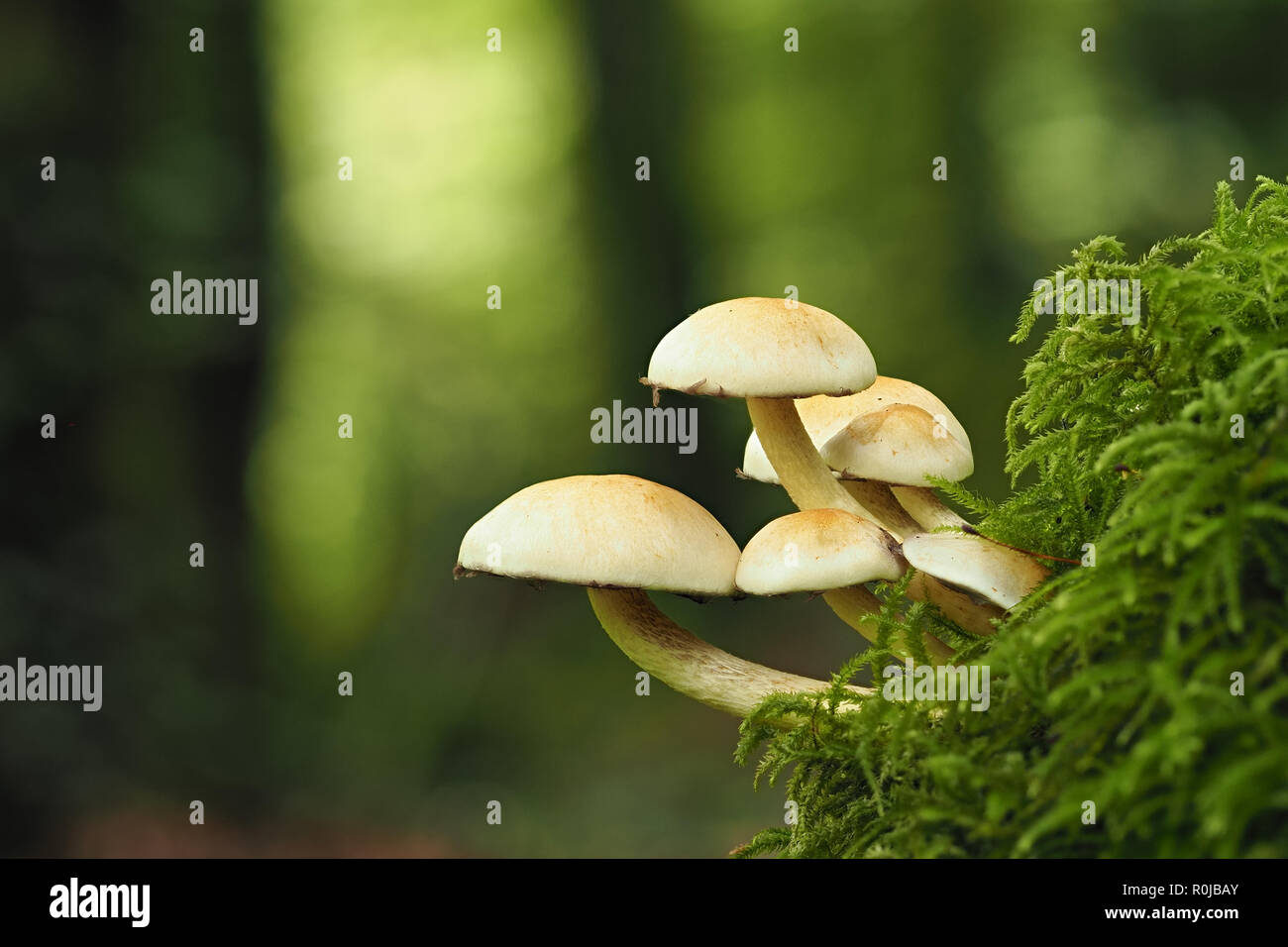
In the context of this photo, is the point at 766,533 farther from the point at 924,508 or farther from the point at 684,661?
the point at 924,508

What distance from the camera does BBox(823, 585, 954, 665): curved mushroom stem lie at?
50.8 inches

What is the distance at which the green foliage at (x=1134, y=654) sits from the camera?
2.31ft

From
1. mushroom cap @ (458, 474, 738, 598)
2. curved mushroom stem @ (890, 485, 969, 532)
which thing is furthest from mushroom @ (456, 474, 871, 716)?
curved mushroom stem @ (890, 485, 969, 532)

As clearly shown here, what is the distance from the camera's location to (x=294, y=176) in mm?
4223

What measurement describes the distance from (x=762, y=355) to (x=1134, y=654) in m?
0.56

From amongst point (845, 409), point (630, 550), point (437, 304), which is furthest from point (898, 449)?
point (437, 304)

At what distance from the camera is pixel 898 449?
1313mm

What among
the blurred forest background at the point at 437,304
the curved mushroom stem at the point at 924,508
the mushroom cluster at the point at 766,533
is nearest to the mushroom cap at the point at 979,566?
the mushroom cluster at the point at 766,533

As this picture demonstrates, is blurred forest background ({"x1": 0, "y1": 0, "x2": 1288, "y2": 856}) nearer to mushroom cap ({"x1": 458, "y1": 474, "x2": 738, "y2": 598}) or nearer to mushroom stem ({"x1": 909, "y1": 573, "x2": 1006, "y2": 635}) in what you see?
mushroom stem ({"x1": 909, "y1": 573, "x2": 1006, "y2": 635})

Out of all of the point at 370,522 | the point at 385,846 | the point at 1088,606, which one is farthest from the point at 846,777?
the point at 385,846

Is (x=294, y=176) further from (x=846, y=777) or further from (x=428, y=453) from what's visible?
(x=846, y=777)

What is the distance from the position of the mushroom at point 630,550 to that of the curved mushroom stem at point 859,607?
0.09 meters

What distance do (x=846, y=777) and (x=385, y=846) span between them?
3560mm

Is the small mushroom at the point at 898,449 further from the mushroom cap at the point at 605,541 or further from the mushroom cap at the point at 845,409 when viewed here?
the mushroom cap at the point at 605,541
